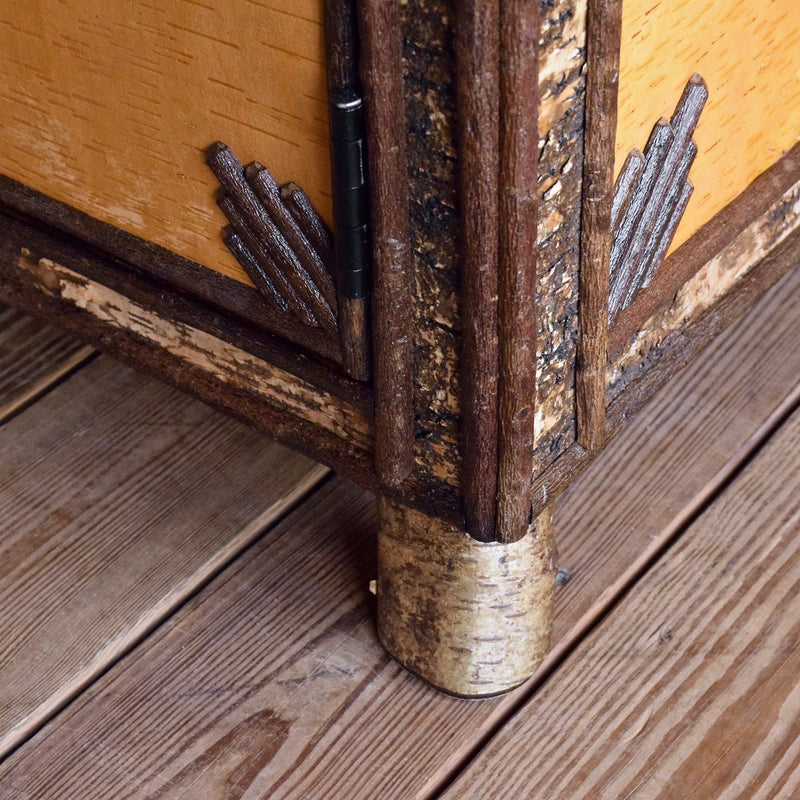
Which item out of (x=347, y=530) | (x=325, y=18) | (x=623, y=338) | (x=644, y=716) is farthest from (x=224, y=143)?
(x=644, y=716)

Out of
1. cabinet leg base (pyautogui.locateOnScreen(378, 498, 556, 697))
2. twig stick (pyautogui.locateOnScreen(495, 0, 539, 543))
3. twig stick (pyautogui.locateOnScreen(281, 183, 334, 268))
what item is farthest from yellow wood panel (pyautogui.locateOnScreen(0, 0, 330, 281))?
cabinet leg base (pyautogui.locateOnScreen(378, 498, 556, 697))

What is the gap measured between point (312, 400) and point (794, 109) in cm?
44

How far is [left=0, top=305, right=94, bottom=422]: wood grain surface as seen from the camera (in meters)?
1.35

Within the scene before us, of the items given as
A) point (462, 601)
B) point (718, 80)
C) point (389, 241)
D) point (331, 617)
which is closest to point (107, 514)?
point (331, 617)

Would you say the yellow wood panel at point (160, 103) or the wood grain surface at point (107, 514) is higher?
the yellow wood panel at point (160, 103)

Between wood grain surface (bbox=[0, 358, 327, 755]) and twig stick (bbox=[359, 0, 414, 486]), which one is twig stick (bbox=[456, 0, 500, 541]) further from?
wood grain surface (bbox=[0, 358, 327, 755])

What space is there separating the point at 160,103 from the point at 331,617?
46 centimetres

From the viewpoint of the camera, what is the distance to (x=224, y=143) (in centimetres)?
89

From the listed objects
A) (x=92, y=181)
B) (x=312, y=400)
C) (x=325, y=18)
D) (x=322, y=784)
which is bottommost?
(x=322, y=784)

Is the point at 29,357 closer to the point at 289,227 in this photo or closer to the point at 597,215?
the point at 289,227

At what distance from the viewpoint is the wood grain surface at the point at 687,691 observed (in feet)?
3.33

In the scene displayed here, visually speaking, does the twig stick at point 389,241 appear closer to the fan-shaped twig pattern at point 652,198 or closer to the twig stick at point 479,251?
the twig stick at point 479,251

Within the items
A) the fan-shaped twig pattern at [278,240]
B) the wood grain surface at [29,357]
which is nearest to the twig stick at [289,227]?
the fan-shaped twig pattern at [278,240]

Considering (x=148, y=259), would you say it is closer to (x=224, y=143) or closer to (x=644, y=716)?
(x=224, y=143)
